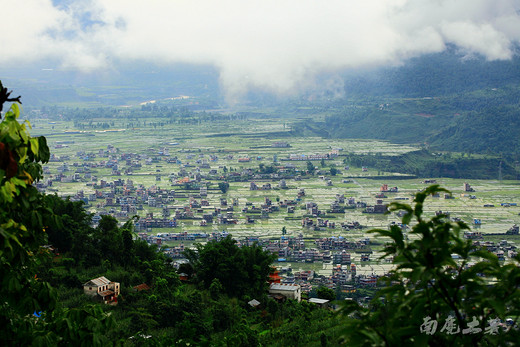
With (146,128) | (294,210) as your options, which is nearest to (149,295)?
(294,210)

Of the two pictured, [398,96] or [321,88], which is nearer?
[398,96]

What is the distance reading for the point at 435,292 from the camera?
46.2 inches

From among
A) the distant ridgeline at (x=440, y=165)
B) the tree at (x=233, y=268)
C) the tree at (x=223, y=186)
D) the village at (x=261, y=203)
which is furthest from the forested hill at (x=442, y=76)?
the tree at (x=233, y=268)

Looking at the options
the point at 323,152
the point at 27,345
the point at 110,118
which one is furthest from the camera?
the point at 110,118

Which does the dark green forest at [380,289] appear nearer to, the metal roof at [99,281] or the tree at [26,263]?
the tree at [26,263]

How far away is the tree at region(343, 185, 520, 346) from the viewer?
44.3 inches

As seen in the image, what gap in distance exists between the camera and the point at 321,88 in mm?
63125

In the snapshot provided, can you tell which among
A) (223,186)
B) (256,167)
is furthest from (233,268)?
(256,167)

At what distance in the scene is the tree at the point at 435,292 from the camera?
112cm

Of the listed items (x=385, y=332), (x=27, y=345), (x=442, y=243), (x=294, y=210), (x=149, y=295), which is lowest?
(x=294, y=210)

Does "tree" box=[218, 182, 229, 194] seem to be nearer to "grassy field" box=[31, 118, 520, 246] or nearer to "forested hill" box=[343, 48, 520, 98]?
"grassy field" box=[31, 118, 520, 246]

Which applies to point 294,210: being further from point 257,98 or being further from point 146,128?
point 257,98

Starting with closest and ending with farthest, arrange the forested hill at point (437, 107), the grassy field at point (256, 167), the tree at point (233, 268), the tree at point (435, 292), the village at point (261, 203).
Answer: the tree at point (435, 292), the tree at point (233, 268), the village at point (261, 203), the grassy field at point (256, 167), the forested hill at point (437, 107)

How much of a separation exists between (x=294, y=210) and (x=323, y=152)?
45.2ft
